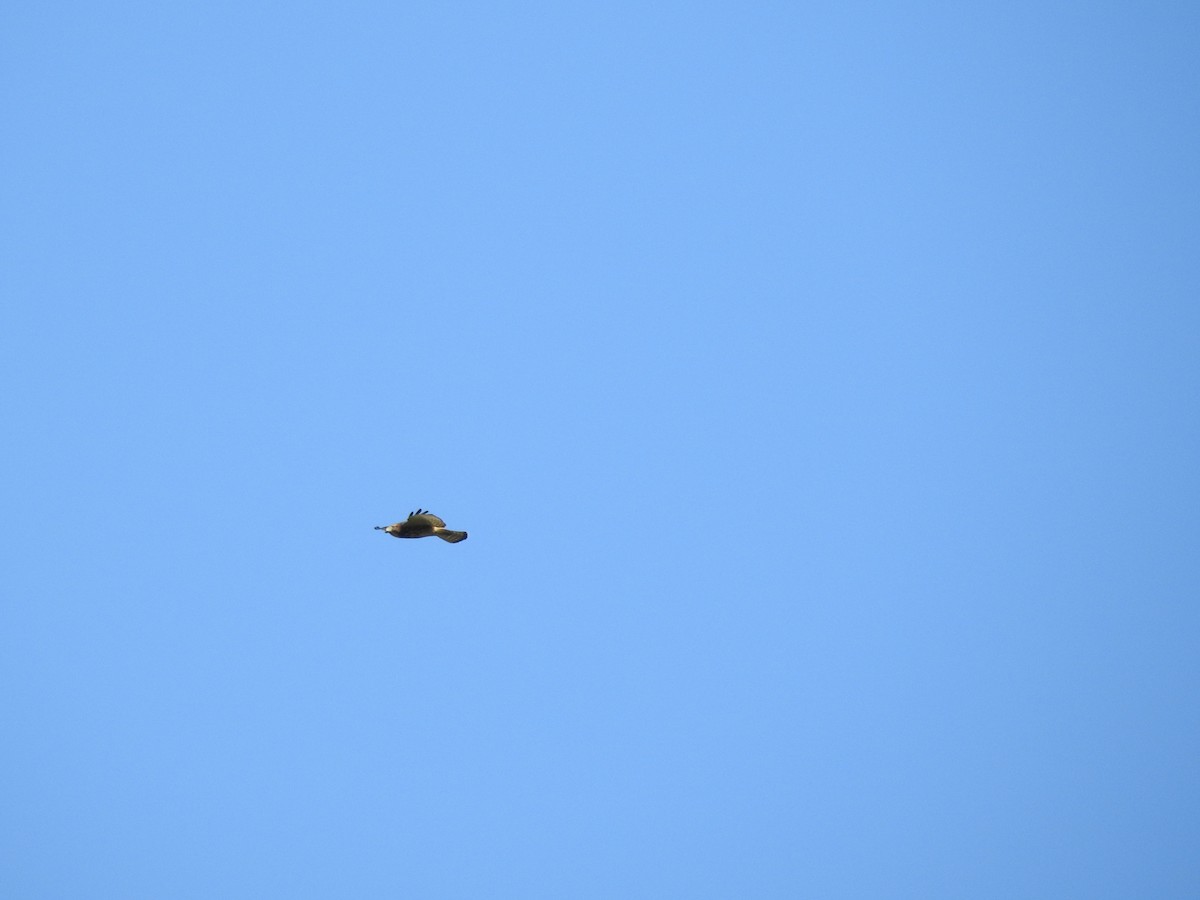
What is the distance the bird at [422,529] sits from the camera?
41.8 m

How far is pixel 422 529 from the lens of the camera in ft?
138

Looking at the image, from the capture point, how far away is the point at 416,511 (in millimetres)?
41938

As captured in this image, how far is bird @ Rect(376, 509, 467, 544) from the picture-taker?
137 feet
